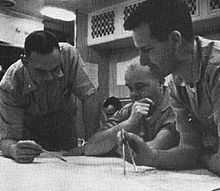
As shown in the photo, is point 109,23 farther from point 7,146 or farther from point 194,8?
point 7,146

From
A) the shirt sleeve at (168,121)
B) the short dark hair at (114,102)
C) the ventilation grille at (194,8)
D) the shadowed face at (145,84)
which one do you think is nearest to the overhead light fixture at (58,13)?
the short dark hair at (114,102)

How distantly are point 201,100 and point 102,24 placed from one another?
1082mm

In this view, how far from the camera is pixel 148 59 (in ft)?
2.51

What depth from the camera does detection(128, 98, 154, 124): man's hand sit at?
1091mm

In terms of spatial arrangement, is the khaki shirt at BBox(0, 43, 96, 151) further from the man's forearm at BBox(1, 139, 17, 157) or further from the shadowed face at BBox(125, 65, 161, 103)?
the shadowed face at BBox(125, 65, 161, 103)

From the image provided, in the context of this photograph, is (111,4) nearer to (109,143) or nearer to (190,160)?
(109,143)

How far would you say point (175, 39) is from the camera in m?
0.71

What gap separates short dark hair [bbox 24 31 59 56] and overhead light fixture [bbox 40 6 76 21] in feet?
2.37

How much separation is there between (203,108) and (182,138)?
14 centimetres

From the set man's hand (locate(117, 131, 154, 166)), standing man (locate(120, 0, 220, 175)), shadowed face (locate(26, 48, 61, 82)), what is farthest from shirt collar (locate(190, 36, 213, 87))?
shadowed face (locate(26, 48, 61, 82))

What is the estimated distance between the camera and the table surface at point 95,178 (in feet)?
2.17

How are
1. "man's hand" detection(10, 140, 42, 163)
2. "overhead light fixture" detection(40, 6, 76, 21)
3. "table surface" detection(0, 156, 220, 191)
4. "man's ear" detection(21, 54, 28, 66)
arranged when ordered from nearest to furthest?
"table surface" detection(0, 156, 220, 191)
"man's hand" detection(10, 140, 42, 163)
"man's ear" detection(21, 54, 28, 66)
"overhead light fixture" detection(40, 6, 76, 21)

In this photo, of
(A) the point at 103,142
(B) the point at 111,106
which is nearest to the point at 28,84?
(A) the point at 103,142

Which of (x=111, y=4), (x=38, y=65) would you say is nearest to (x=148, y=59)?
(x=38, y=65)
